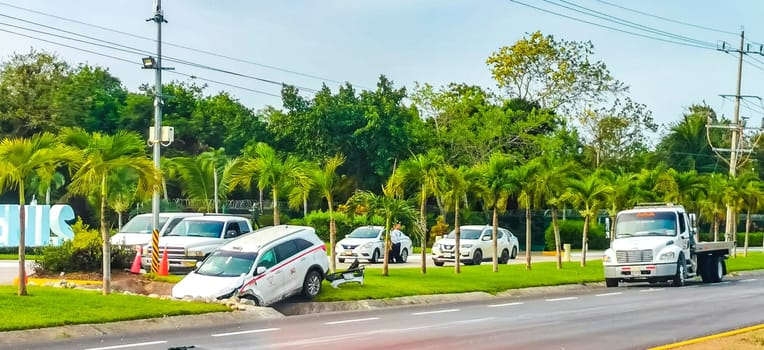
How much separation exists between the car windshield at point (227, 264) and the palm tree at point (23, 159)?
4.04 metres

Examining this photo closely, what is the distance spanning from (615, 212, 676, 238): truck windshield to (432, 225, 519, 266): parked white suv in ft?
23.2

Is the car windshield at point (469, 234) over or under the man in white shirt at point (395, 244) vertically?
over

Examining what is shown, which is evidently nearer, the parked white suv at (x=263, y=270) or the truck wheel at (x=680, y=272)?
the parked white suv at (x=263, y=270)

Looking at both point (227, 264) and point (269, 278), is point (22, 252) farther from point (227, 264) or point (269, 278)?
point (269, 278)

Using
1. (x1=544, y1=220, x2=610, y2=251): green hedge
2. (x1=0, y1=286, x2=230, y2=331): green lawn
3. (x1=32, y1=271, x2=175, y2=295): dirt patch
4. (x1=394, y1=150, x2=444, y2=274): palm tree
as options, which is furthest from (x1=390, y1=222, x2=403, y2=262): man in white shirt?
(x1=544, y1=220, x2=610, y2=251): green hedge

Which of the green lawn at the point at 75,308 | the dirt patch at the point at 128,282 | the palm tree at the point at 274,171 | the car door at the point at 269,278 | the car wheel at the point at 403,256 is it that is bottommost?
the car wheel at the point at 403,256

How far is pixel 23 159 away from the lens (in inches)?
829

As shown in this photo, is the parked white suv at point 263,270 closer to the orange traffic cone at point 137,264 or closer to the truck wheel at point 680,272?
the orange traffic cone at point 137,264

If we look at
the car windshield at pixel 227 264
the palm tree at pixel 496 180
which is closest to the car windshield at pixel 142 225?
the car windshield at pixel 227 264

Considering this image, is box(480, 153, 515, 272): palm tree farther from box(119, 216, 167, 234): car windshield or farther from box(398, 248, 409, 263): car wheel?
box(119, 216, 167, 234): car windshield

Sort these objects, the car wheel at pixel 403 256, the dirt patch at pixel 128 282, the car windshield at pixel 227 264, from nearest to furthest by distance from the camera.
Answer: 1. the car windshield at pixel 227 264
2. the dirt patch at pixel 128 282
3. the car wheel at pixel 403 256

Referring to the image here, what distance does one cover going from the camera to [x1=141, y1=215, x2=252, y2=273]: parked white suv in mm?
29750

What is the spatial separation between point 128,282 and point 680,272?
1737cm

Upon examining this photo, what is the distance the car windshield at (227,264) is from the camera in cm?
2325
